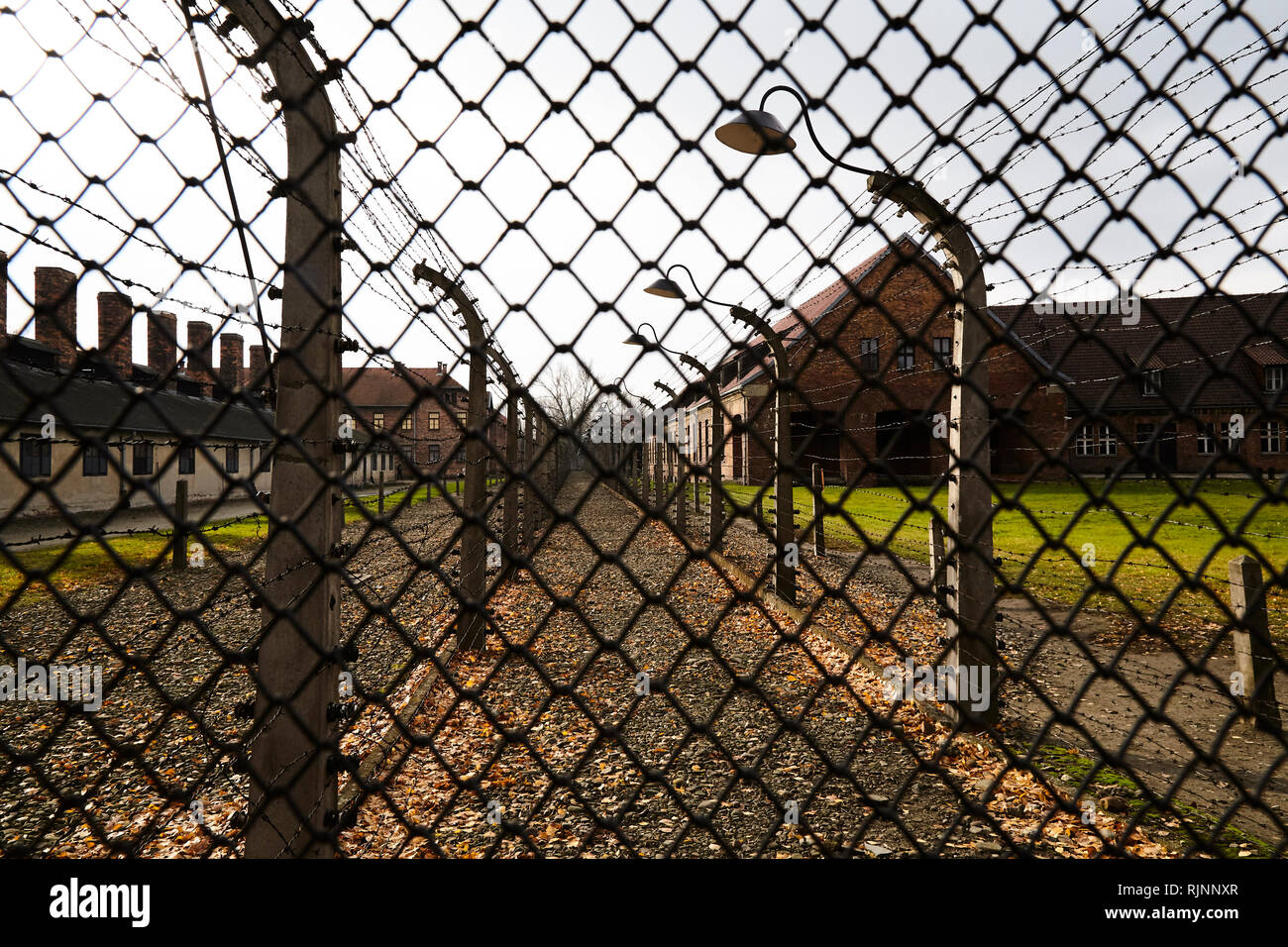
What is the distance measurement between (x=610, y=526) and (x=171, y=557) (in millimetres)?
9793

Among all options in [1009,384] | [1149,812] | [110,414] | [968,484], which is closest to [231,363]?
[110,414]

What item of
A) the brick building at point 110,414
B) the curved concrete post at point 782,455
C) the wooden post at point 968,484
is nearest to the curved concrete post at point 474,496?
the brick building at point 110,414

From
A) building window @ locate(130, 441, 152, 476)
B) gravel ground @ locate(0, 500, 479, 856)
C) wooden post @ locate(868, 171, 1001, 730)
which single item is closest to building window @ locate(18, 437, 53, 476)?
building window @ locate(130, 441, 152, 476)

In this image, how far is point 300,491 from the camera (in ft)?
6.65

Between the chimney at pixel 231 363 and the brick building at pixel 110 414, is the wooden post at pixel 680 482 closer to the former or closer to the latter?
the brick building at pixel 110 414

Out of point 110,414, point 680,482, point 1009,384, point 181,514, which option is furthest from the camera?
point 1009,384

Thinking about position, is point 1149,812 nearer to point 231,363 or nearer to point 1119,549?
point 1119,549

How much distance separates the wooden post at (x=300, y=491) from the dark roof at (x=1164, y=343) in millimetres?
1971

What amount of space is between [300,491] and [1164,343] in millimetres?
2433

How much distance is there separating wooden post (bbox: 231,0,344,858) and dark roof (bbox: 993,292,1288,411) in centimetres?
197

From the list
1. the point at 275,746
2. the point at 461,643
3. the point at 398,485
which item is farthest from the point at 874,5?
the point at 398,485

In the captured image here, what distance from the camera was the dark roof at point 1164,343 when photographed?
175 centimetres

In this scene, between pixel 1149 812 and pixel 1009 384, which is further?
pixel 1009 384

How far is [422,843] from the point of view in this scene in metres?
3.69
